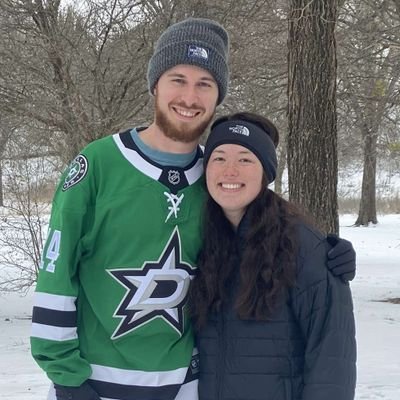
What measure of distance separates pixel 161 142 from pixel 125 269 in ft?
1.47

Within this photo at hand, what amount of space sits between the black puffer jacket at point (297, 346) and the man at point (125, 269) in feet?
0.43

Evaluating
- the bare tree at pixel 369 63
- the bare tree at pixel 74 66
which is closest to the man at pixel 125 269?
the bare tree at pixel 74 66

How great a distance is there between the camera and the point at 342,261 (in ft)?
8.27

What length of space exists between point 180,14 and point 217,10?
44 centimetres

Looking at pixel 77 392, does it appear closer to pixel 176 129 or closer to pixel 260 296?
pixel 260 296

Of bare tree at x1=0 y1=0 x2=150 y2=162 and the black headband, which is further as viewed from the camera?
bare tree at x1=0 y1=0 x2=150 y2=162

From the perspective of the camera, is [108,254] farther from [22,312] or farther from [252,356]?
[22,312]

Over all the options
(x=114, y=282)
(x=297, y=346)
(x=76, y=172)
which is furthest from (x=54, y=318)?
(x=297, y=346)

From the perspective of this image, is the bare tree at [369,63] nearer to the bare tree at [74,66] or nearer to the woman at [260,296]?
the bare tree at [74,66]

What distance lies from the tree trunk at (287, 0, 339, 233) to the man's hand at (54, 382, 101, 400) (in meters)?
3.98

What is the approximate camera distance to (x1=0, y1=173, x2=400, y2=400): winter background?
6145 millimetres

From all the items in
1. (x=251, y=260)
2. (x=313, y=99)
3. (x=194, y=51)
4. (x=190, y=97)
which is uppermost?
(x=313, y=99)

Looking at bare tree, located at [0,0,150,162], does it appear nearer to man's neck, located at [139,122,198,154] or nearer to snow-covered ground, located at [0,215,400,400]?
snow-covered ground, located at [0,215,400,400]

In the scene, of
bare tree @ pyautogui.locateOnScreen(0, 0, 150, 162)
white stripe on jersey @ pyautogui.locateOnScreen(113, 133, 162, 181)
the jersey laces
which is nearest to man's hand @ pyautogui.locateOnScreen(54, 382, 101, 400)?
the jersey laces
